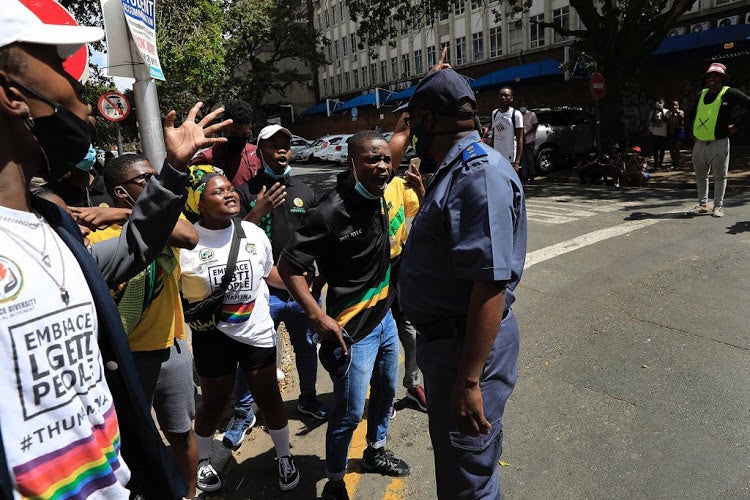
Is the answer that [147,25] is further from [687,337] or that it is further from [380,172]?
[687,337]

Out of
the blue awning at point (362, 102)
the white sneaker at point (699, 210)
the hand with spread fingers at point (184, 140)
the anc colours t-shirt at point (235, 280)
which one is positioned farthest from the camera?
the blue awning at point (362, 102)

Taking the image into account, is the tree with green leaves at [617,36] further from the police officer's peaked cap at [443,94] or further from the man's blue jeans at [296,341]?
the police officer's peaked cap at [443,94]

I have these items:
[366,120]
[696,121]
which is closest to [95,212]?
[696,121]

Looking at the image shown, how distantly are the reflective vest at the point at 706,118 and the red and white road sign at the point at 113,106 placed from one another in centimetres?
1161

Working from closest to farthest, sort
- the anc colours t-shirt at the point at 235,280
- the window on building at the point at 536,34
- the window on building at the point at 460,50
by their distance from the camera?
the anc colours t-shirt at the point at 235,280
the window on building at the point at 536,34
the window on building at the point at 460,50

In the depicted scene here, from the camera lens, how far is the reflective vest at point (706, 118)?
7.12 m

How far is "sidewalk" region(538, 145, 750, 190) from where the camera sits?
11.1m

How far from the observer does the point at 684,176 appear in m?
12.6

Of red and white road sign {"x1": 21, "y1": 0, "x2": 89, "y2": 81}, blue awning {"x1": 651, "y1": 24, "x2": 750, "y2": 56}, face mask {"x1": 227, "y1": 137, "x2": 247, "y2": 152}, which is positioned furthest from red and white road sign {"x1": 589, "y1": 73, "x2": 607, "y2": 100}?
red and white road sign {"x1": 21, "y1": 0, "x2": 89, "y2": 81}

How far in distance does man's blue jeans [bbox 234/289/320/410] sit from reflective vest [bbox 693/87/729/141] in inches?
259

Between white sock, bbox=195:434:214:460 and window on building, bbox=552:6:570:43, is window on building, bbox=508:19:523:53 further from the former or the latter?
white sock, bbox=195:434:214:460

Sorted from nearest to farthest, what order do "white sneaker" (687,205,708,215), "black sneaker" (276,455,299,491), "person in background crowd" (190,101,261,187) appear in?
"black sneaker" (276,455,299,491) → "person in background crowd" (190,101,261,187) → "white sneaker" (687,205,708,215)

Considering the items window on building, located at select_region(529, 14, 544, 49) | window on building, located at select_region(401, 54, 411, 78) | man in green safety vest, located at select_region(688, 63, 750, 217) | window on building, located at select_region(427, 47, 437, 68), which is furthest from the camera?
window on building, located at select_region(401, 54, 411, 78)

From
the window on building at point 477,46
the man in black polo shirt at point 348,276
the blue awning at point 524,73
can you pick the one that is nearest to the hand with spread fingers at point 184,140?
the man in black polo shirt at point 348,276
